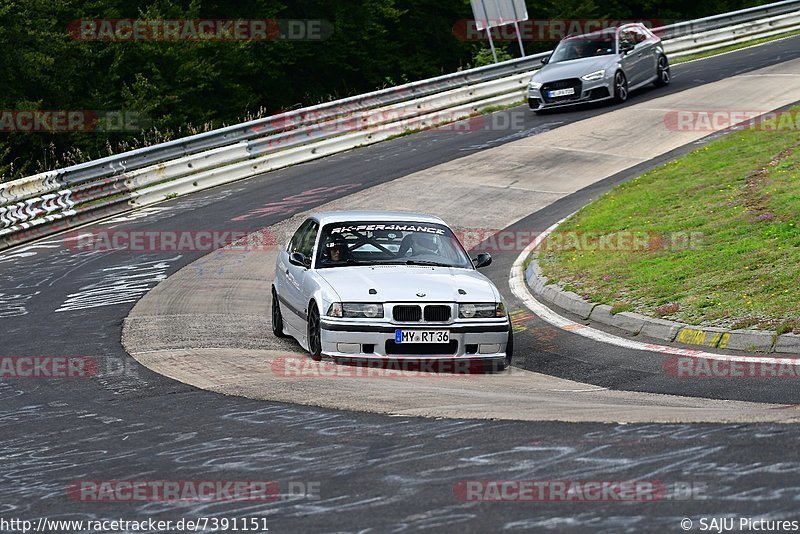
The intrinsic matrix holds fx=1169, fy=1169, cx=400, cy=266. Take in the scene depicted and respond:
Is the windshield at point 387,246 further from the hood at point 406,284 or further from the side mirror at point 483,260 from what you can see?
the hood at point 406,284

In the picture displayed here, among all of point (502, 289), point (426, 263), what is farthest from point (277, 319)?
point (502, 289)

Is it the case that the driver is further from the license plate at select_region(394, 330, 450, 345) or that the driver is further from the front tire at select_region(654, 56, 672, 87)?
the front tire at select_region(654, 56, 672, 87)

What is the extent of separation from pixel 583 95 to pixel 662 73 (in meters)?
3.43

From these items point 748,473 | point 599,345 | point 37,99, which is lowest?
point 599,345

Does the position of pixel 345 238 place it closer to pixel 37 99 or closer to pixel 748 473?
pixel 748 473

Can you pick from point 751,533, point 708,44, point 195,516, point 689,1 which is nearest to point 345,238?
point 195,516

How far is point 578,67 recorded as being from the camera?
2725cm

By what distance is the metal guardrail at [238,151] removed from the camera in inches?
790

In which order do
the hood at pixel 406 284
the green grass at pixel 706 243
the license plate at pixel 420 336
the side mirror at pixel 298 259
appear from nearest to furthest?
→ the license plate at pixel 420 336 < the hood at pixel 406 284 < the green grass at pixel 706 243 < the side mirror at pixel 298 259

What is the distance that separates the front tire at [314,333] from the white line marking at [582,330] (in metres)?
2.89

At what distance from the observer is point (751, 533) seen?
5.08 metres

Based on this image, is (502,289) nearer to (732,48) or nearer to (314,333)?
(314,333)

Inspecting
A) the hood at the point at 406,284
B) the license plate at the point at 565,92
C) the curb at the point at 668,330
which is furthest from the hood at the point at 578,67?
the hood at the point at 406,284

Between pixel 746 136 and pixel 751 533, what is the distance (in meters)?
17.5
